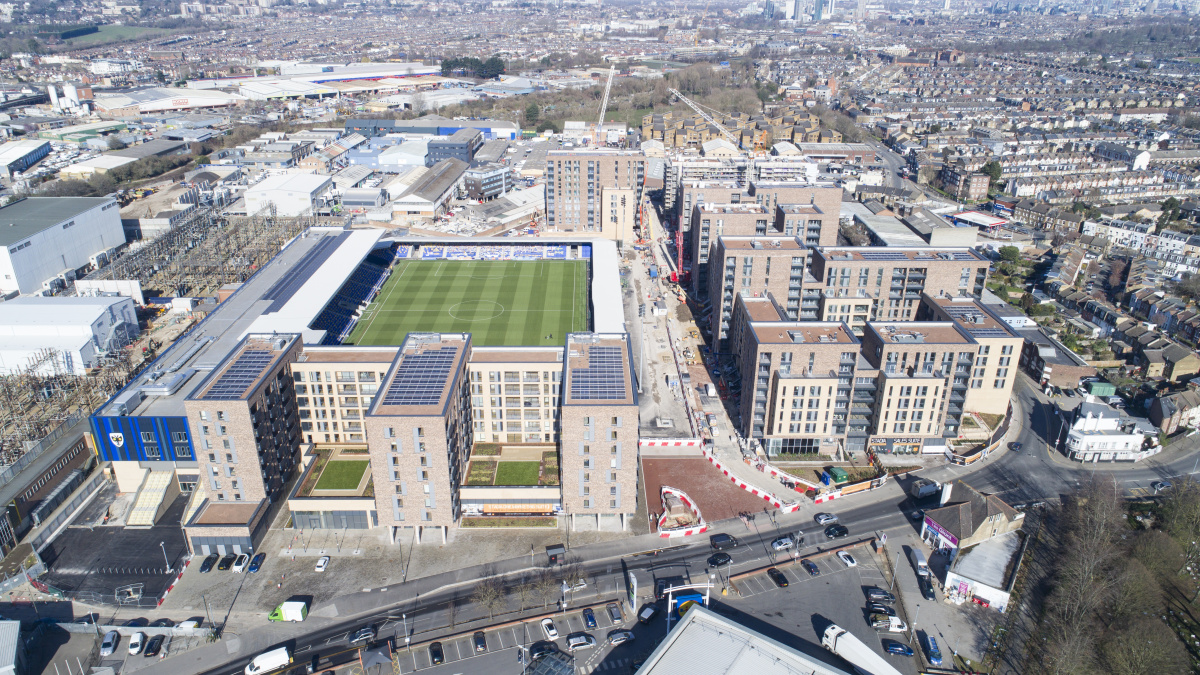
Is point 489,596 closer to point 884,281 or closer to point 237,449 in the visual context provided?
point 237,449

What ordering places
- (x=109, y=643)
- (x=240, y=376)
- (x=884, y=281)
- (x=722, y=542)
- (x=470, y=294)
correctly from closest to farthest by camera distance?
(x=109, y=643) < (x=722, y=542) < (x=240, y=376) < (x=884, y=281) < (x=470, y=294)

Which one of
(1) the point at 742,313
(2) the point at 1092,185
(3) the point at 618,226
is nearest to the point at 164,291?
(3) the point at 618,226

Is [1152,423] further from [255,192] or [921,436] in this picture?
[255,192]

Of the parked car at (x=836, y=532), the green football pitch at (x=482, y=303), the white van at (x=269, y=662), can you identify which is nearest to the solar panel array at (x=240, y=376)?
the white van at (x=269, y=662)

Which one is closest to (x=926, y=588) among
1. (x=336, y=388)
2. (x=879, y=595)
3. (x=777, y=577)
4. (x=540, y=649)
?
(x=879, y=595)

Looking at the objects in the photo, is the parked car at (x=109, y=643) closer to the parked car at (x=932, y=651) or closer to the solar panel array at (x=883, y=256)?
the parked car at (x=932, y=651)
